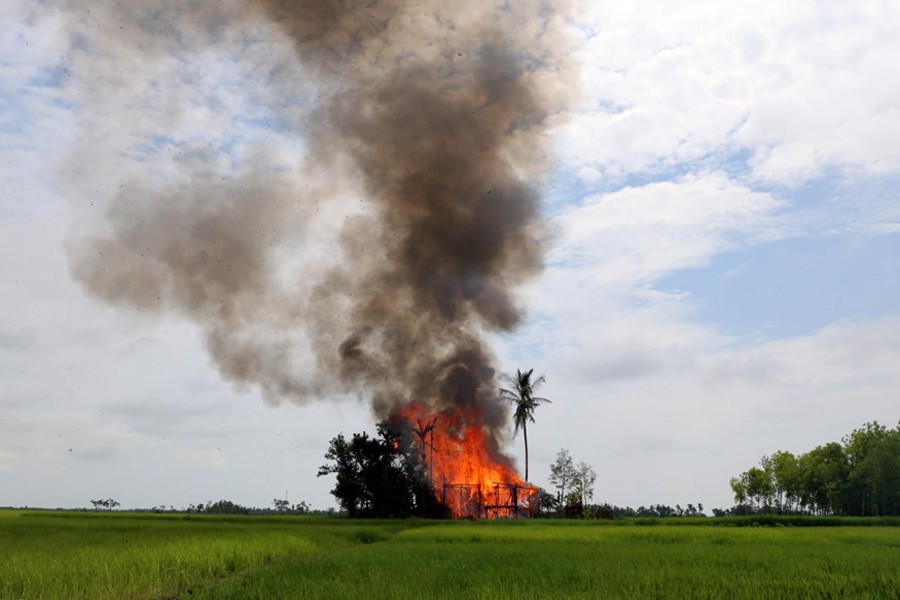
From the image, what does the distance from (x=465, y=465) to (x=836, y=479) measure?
58415 mm

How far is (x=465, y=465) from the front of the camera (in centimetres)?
6062

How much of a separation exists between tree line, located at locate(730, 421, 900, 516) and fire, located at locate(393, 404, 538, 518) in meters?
42.2

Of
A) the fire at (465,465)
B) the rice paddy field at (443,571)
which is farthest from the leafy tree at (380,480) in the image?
the rice paddy field at (443,571)

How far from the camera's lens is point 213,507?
5374 inches

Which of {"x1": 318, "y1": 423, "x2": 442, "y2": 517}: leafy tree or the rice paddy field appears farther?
{"x1": 318, "y1": 423, "x2": 442, "y2": 517}: leafy tree

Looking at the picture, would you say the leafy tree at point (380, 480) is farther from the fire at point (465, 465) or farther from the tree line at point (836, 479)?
the tree line at point (836, 479)

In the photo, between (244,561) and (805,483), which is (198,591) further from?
(805,483)

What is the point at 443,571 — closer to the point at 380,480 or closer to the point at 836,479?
the point at 380,480

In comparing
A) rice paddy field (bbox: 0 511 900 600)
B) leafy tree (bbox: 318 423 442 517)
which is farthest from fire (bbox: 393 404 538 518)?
rice paddy field (bbox: 0 511 900 600)

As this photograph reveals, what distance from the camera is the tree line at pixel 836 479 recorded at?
77875 mm

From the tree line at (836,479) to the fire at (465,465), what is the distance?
42219 mm

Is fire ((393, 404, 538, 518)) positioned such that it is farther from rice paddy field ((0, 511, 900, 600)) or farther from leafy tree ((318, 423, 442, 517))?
rice paddy field ((0, 511, 900, 600))

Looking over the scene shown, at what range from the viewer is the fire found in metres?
58.8

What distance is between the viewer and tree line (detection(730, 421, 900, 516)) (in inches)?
3066
